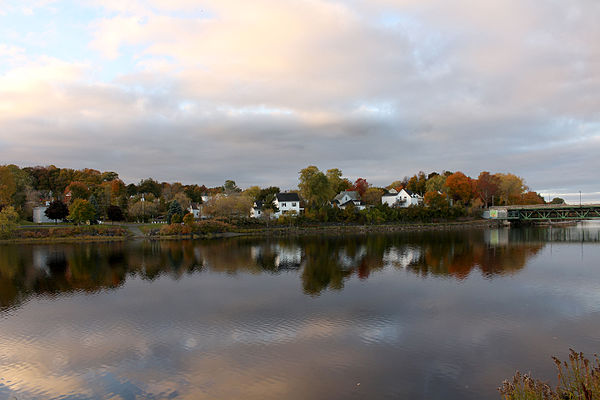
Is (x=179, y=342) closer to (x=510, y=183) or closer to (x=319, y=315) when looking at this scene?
(x=319, y=315)

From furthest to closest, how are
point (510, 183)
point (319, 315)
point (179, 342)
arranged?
point (510, 183) < point (319, 315) < point (179, 342)

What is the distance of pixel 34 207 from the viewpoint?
65.2 meters

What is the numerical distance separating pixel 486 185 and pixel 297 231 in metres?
54.8

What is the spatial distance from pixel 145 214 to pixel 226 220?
53.1 feet

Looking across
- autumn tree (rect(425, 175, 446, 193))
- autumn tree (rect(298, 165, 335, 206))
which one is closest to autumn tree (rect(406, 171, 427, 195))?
autumn tree (rect(425, 175, 446, 193))

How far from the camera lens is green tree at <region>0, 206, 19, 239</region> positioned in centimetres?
4834

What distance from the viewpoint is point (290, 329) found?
14125 mm

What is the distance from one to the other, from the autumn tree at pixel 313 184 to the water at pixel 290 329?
4259 cm

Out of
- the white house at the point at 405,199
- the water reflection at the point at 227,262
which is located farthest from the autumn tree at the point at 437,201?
the water reflection at the point at 227,262

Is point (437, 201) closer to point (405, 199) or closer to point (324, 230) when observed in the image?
point (405, 199)

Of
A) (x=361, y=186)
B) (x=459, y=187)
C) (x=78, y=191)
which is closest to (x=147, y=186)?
(x=78, y=191)

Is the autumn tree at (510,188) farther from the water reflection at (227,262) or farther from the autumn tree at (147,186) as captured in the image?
the autumn tree at (147,186)

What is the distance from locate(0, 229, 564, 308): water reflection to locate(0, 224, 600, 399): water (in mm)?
299

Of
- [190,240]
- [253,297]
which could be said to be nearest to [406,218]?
[190,240]
